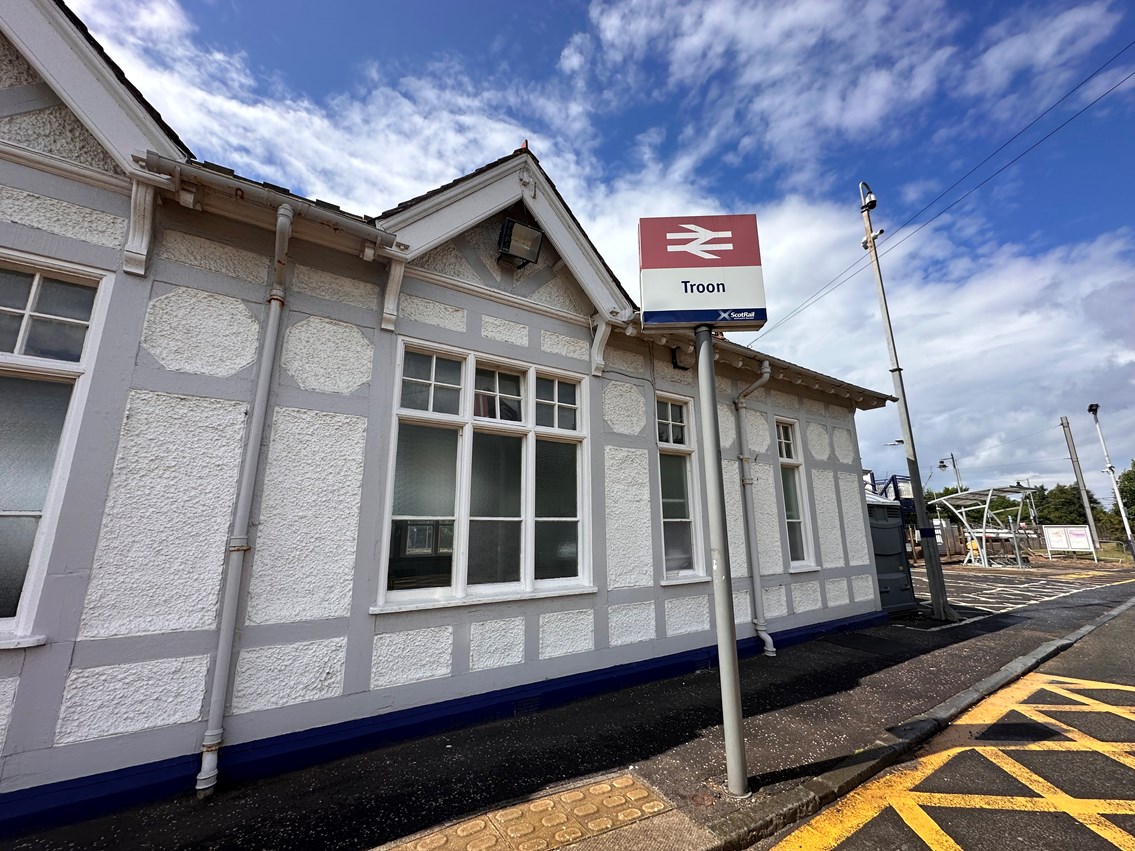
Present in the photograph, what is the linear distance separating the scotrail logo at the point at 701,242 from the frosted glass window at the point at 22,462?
172 inches

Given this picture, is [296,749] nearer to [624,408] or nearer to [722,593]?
[722,593]

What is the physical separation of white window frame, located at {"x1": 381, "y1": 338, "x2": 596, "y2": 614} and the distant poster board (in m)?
28.4

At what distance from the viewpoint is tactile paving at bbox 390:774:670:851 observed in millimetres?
2424

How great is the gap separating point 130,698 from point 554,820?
8.96 ft

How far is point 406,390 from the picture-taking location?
167 inches

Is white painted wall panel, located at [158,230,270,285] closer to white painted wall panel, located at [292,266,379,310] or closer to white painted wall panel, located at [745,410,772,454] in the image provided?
white painted wall panel, located at [292,266,379,310]

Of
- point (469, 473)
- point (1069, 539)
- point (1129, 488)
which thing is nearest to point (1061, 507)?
point (1129, 488)

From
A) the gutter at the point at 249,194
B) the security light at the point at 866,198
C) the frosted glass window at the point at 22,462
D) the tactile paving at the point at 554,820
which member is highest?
the security light at the point at 866,198

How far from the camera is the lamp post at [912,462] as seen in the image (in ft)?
27.4

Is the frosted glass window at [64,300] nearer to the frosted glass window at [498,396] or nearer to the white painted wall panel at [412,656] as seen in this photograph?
the frosted glass window at [498,396]

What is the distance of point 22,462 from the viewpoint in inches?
114

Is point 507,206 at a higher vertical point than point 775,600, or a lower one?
higher

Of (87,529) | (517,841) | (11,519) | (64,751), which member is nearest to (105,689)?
(64,751)

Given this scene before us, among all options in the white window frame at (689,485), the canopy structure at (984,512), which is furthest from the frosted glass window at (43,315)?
the canopy structure at (984,512)
